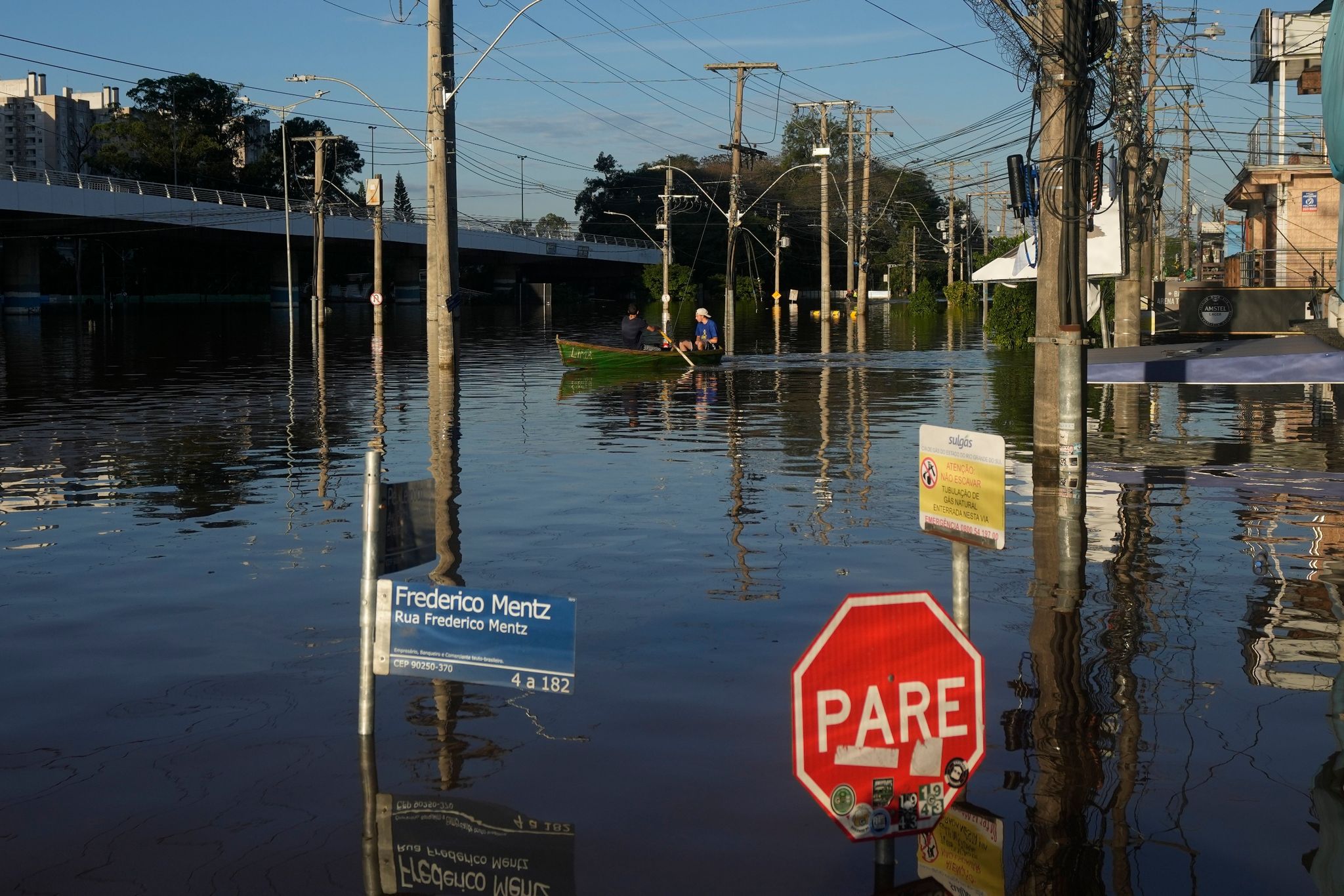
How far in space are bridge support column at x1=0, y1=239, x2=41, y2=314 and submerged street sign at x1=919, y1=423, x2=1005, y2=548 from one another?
95378 millimetres

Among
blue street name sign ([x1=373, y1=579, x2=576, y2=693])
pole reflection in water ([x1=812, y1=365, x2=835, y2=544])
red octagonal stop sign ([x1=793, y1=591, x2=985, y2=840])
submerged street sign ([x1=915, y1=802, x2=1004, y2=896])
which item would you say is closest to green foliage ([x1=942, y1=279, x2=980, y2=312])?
pole reflection in water ([x1=812, y1=365, x2=835, y2=544])

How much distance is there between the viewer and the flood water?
585 centimetres

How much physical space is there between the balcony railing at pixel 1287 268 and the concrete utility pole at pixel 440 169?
72.5ft

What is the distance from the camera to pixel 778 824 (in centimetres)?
608

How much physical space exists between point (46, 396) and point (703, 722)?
2468cm

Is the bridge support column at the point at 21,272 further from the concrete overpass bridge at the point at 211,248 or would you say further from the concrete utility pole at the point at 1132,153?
the concrete utility pole at the point at 1132,153

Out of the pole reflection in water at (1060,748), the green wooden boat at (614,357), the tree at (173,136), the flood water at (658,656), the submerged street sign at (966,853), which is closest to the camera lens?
Result: the submerged street sign at (966,853)

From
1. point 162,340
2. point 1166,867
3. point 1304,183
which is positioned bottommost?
point 1166,867

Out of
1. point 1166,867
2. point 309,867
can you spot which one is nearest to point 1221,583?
point 1166,867

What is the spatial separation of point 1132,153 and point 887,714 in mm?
30987

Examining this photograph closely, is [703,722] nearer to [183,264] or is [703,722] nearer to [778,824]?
[778,824]

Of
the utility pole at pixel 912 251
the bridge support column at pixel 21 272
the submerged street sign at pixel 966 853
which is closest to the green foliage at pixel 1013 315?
the submerged street sign at pixel 966 853

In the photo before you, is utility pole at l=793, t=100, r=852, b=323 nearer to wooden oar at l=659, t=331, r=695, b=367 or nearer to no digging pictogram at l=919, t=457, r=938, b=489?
wooden oar at l=659, t=331, r=695, b=367

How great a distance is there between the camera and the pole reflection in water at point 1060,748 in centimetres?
554
